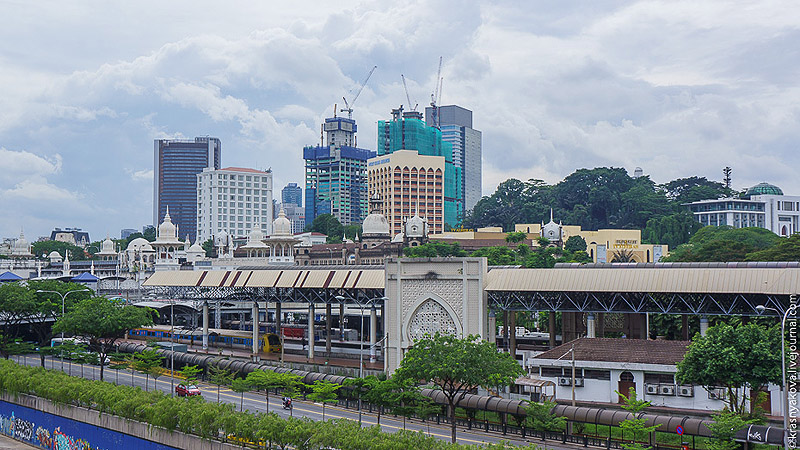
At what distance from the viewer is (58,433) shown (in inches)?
2504

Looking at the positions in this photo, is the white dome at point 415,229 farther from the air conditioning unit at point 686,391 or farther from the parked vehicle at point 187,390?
the air conditioning unit at point 686,391

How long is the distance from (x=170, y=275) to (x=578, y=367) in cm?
6170

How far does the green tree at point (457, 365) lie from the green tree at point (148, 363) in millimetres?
31789

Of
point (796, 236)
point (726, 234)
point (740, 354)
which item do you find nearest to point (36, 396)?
point (740, 354)

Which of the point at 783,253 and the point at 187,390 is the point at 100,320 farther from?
the point at 783,253

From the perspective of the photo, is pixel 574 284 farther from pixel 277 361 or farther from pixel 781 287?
pixel 277 361

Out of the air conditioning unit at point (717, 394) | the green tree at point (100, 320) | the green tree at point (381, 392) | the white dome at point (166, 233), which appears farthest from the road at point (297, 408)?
the white dome at point (166, 233)

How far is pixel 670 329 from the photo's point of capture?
3452 inches

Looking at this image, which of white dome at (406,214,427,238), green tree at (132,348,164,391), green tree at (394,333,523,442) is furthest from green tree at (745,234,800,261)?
green tree at (132,348,164,391)

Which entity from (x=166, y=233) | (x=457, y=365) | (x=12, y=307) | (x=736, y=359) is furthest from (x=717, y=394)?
(x=166, y=233)

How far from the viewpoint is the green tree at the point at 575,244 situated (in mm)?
190000

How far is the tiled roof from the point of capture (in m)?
63.1

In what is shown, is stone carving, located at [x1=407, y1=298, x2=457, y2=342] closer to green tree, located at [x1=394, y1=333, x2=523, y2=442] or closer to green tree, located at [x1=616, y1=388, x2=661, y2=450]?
green tree, located at [x1=394, y1=333, x2=523, y2=442]

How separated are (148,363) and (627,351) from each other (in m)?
47.2
